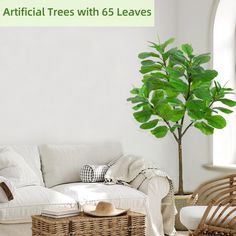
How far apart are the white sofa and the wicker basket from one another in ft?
1.30

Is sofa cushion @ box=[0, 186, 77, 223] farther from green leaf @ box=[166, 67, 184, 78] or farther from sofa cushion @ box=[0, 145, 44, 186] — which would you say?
green leaf @ box=[166, 67, 184, 78]

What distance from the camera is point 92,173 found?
557 cm

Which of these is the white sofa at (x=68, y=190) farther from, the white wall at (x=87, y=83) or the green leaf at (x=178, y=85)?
the green leaf at (x=178, y=85)

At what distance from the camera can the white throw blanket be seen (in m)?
5.46

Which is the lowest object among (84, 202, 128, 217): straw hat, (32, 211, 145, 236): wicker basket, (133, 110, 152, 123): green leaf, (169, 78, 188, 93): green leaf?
(32, 211, 145, 236): wicker basket

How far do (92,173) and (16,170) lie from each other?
68cm

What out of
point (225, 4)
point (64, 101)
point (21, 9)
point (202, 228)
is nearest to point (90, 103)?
point (64, 101)

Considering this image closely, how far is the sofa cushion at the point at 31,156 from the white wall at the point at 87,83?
240 millimetres

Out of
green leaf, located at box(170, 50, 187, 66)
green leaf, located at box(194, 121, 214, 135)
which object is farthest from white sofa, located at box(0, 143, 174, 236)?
green leaf, located at box(170, 50, 187, 66)

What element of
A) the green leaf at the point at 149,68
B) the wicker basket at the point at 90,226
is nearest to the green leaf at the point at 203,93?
the green leaf at the point at 149,68

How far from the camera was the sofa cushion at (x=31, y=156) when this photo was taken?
18.4 feet

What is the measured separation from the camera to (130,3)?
634 cm

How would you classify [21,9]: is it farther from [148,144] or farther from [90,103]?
[148,144]

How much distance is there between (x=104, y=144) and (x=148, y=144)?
0.59m
